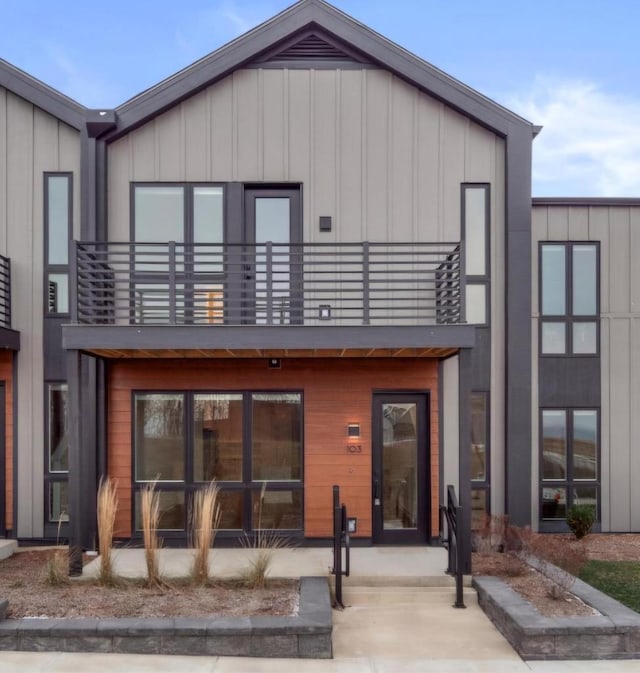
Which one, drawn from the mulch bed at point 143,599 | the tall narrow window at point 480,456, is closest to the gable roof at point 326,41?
the tall narrow window at point 480,456

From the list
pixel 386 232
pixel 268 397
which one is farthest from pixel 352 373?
pixel 386 232

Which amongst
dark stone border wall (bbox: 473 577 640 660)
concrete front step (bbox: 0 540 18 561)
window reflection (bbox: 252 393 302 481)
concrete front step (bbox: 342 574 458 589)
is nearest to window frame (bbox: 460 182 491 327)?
window reflection (bbox: 252 393 302 481)

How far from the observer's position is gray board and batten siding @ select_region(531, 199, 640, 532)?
10.1 meters

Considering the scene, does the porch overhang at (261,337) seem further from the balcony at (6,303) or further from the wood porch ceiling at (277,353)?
the balcony at (6,303)

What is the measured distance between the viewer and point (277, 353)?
884 centimetres

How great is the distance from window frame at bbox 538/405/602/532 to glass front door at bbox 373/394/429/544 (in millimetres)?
1986

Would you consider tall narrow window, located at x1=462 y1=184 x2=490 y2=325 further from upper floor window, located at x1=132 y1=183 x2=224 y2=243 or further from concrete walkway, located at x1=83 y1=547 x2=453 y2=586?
upper floor window, located at x1=132 y1=183 x2=224 y2=243

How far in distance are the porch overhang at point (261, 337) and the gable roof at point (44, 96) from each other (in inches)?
133

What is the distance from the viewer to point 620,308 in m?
10.1

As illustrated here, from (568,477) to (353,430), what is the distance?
3.49m

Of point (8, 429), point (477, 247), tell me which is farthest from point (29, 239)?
point (477, 247)

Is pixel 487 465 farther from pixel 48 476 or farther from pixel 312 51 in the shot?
pixel 312 51

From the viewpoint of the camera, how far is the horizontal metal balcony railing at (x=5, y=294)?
365 inches

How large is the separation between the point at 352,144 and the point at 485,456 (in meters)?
4.88
